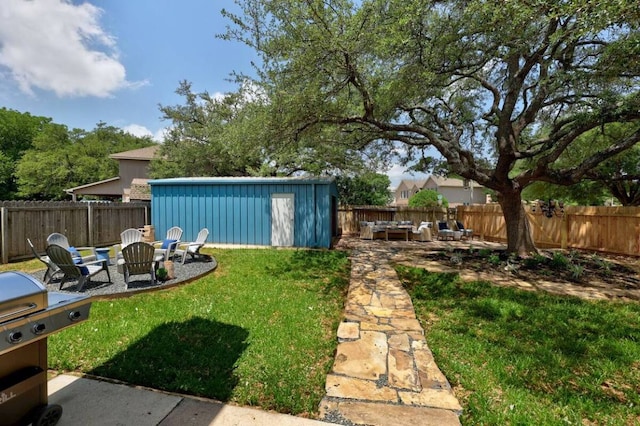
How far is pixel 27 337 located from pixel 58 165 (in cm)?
3437

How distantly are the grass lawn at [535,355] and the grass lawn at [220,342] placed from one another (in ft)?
4.55

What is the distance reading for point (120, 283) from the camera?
570 centimetres

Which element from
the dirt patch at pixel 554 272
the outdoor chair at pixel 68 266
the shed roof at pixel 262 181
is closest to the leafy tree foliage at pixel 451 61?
the dirt patch at pixel 554 272

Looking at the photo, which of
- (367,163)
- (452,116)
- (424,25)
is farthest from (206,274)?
(367,163)

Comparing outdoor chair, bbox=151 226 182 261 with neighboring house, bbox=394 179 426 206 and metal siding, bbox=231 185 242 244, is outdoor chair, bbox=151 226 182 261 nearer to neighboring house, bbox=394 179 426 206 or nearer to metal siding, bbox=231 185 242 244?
metal siding, bbox=231 185 242 244

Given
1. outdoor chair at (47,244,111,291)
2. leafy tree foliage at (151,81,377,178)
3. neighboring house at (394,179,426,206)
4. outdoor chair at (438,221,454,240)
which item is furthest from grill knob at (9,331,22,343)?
neighboring house at (394,179,426,206)

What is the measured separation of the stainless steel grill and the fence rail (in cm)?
1269

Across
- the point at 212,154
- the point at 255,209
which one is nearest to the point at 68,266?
the point at 255,209

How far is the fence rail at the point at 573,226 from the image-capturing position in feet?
28.8

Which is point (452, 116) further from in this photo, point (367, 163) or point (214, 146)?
point (214, 146)

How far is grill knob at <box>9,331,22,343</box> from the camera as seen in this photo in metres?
1.53

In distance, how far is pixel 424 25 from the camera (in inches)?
225

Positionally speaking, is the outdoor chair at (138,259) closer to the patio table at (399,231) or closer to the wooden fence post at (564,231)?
the patio table at (399,231)

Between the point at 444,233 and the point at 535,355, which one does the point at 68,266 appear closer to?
the point at 535,355
